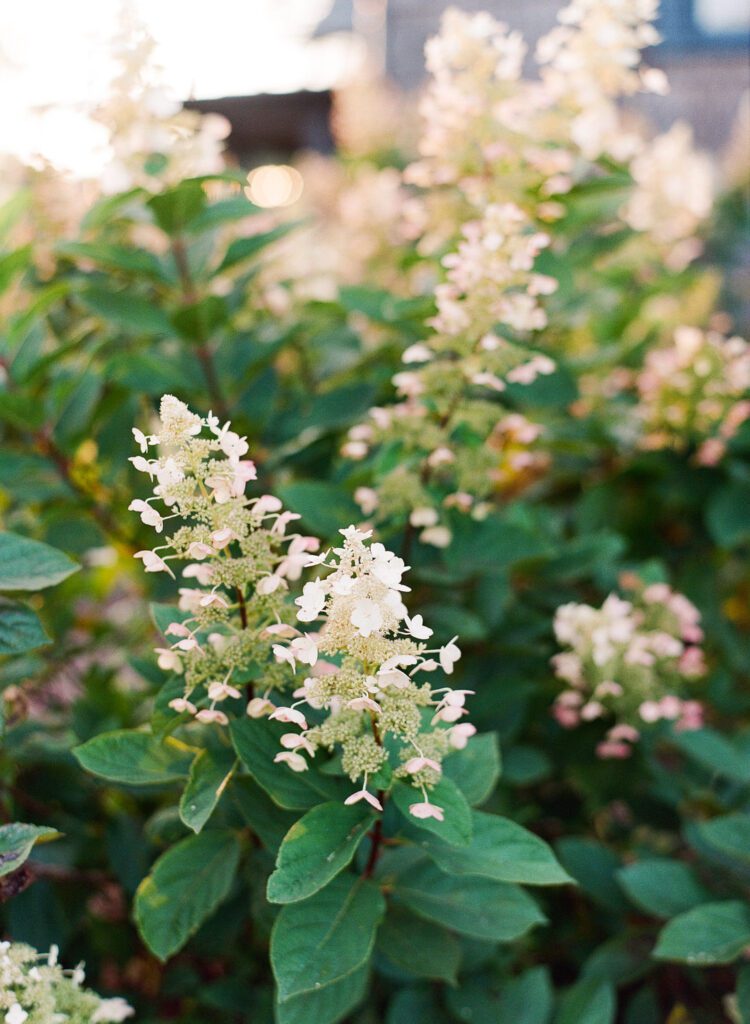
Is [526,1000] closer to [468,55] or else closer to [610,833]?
[610,833]

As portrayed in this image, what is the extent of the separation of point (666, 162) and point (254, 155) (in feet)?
23.3

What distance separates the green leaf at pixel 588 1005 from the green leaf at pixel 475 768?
393 millimetres

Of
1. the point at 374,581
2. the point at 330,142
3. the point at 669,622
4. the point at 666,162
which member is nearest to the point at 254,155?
the point at 330,142

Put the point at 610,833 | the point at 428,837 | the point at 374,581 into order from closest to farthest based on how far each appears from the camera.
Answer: the point at 374,581 < the point at 428,837 < the point at 610,833

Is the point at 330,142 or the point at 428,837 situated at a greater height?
the point at 428,837

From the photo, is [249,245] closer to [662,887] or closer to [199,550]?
[199,550]

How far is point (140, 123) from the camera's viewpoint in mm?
1415

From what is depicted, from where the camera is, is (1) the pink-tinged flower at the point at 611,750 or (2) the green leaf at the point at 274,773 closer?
(2) the green leaf at the point at 274,773

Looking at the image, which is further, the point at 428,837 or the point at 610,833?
the point at 610,833

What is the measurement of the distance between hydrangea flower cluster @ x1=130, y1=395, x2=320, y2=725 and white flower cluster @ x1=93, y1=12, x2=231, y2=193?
755mm

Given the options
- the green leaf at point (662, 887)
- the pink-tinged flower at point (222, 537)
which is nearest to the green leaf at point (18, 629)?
the pink-tinged flower at point (222, 537)

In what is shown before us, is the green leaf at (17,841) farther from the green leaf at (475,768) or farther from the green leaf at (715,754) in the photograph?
the green leaf at (715,754)

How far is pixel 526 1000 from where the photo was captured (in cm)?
124

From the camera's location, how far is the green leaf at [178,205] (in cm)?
135
